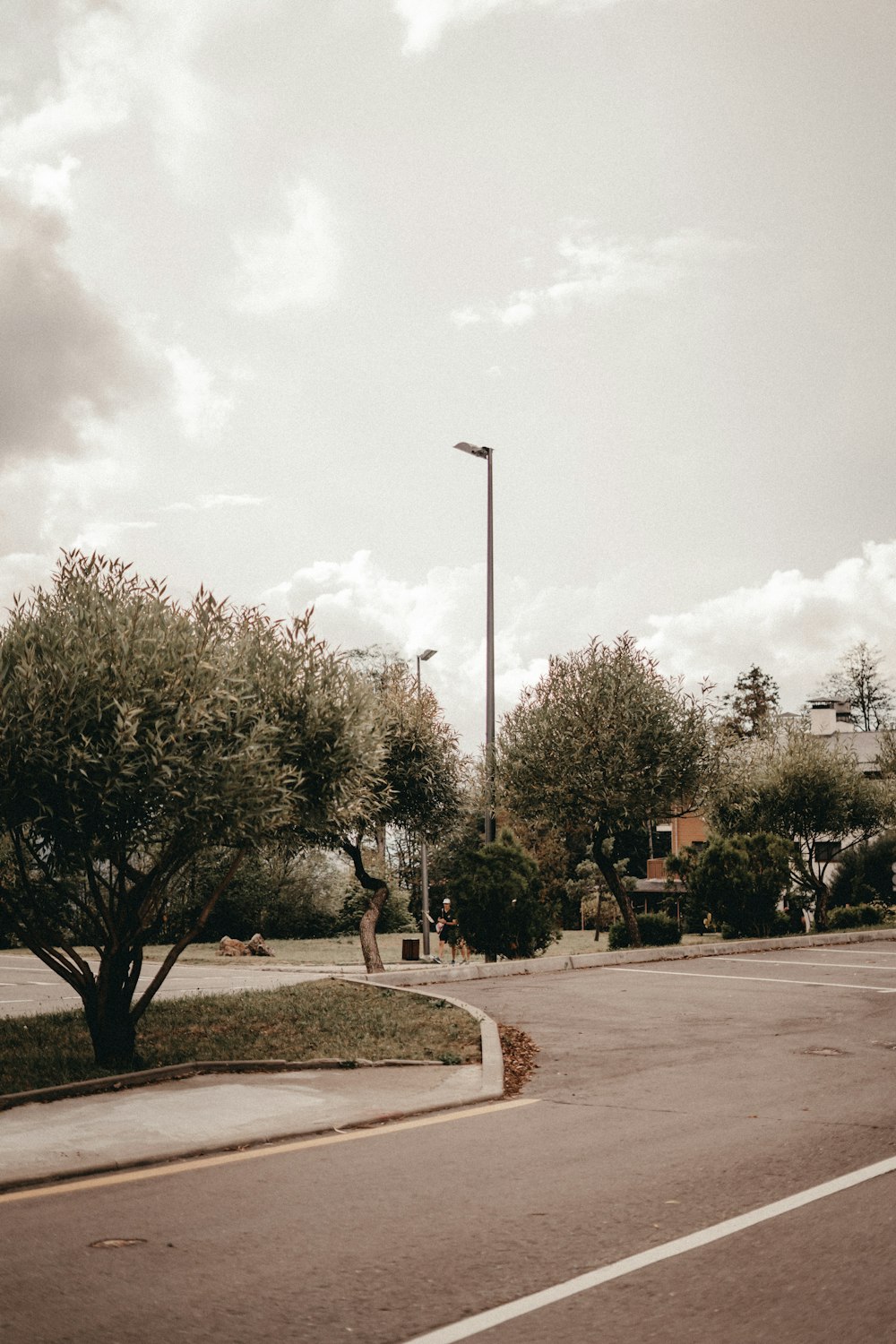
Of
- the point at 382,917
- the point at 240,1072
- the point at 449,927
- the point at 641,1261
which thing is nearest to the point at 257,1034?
the point at 240,1072

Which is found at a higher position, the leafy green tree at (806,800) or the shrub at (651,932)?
the leafy green tree at (806,800)

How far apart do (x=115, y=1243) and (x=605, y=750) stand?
782 inches

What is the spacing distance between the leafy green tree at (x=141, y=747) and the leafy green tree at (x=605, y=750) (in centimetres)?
1366

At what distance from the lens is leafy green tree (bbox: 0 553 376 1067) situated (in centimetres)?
936

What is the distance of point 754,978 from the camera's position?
18703 mm

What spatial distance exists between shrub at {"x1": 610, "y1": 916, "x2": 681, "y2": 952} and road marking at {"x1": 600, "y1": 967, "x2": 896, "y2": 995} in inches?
226

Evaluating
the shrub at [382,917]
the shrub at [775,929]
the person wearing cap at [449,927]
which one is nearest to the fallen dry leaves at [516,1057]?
the person wearing cap at [449,927]

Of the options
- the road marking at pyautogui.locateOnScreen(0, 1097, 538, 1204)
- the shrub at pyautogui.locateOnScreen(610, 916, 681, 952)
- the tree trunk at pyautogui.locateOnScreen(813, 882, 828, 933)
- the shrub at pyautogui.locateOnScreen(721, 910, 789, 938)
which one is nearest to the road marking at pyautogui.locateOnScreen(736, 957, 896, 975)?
the shrub at pyautogui.locateOnScreen(610, 916, 681, 952)

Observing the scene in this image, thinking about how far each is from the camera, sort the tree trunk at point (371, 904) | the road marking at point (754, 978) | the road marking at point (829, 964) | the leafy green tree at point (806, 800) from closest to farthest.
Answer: the road marking at point (754, 978) < the road marking at point (829, 964) < the tree trunk at point (371, 904) < the leafy green tree at point (806, 800)

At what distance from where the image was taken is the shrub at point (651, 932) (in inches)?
1041

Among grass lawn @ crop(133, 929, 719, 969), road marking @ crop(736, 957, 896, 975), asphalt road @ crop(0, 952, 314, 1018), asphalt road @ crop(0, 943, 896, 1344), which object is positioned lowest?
grass lawn @ crop(133, 929, 719, 969)

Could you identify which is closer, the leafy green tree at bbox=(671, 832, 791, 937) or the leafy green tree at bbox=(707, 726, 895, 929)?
the leafy green tree at bbox=(671, 832, 791, 937)

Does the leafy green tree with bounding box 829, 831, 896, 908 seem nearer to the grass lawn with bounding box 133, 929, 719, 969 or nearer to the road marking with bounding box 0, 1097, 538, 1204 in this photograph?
the grass lawn with bounding box 133, 929, 719, 969

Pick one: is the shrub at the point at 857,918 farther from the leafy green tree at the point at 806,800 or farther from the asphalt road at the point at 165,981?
the asphalt road at the point at 165,981
